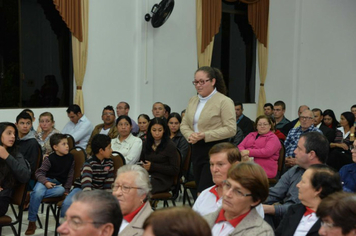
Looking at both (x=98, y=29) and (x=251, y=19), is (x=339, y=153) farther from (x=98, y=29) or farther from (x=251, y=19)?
(x=251, y=19)

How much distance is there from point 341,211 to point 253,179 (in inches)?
21.2

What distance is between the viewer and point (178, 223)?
1.31 metres

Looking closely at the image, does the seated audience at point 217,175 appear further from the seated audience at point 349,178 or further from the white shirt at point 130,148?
the white shirt at point 130,148

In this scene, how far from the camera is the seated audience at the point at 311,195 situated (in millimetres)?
Answer: 2443

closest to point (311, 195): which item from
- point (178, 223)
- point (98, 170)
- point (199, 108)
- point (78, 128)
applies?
point (178, 223)

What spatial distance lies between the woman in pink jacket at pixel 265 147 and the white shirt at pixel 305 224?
2.59 m

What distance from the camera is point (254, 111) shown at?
10.5 meters

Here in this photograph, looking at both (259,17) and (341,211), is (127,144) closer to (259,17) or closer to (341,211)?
(341,211)

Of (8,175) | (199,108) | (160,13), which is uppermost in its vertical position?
(160,13)

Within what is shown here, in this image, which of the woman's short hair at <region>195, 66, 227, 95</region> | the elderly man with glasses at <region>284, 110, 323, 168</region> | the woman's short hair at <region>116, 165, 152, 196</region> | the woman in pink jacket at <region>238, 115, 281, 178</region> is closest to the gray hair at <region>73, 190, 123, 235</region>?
the woman's short hair at <region>116, 165, 152, 196</region>

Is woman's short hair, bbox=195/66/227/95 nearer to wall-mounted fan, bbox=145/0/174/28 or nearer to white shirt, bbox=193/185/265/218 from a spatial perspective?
white shirt, bbox=193/185/265/218

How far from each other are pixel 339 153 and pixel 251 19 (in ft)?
18.2

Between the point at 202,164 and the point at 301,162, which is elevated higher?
the point at 301,162

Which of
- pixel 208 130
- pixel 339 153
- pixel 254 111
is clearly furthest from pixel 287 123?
pixel 208 130
